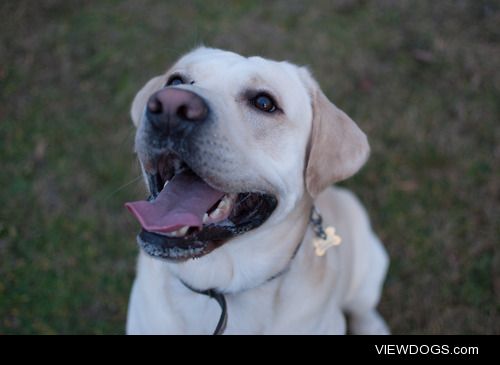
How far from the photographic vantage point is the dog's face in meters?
2.02

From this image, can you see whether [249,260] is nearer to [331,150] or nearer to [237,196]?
[237,196]

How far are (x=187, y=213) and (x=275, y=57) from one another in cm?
351

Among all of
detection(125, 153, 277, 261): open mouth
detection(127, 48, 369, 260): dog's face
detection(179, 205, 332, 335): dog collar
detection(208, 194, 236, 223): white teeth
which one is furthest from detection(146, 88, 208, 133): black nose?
detection(179, 205, 332, 335): dog collar

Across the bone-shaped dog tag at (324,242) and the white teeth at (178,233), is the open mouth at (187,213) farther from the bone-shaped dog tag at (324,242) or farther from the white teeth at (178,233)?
the bone-shaped dog tag at (324,242)

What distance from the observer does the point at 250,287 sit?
2576mm

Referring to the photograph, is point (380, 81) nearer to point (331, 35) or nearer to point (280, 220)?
point (331, 35)

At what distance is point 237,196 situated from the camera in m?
2.29

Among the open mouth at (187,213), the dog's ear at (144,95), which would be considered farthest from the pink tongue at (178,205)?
the dog's ear at (144,95)

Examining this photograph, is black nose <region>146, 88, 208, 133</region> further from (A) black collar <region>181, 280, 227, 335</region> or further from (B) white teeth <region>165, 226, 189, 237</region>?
(A) black collar <region>181, 280, 227, 335</region>

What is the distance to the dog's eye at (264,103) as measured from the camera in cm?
237

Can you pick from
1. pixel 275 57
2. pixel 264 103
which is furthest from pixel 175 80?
pixel 275 57

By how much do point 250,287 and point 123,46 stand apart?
3622 millimetres

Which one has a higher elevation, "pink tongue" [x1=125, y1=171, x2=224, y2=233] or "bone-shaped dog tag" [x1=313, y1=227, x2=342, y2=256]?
"pink tongue" [x1=125, y1=171, x2=224, y2=233]
